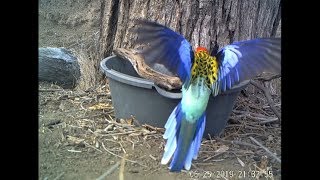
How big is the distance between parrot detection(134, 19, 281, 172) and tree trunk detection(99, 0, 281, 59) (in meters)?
0.43

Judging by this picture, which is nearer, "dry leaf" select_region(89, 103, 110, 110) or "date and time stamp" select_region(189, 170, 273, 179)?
"date and time stamp" select_region(189, 170, 273, 179)

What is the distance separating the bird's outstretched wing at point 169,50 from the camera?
2.62 metres

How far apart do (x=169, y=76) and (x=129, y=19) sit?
0.72 m

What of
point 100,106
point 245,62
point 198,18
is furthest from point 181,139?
point 198,18

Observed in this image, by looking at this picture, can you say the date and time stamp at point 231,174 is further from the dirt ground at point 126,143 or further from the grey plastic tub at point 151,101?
the grey plastic tub at point 151,101

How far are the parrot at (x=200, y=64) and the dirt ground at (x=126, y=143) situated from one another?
0.61 ft

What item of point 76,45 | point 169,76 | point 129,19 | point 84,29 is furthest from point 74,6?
point 169,76

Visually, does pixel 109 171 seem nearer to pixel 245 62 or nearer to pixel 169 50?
pixel 169 50

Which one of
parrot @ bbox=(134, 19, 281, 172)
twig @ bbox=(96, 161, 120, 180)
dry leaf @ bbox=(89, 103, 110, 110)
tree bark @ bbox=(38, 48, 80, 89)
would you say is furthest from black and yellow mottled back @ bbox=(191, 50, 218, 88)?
tree bark @ bbox=(38, 48, 80, 89)

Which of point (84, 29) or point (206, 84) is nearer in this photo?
point (206, 84)

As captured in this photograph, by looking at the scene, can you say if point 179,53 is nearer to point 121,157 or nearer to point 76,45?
point 121,157

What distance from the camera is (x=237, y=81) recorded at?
2643 millimetres

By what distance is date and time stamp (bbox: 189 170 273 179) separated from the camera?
248 centimetres

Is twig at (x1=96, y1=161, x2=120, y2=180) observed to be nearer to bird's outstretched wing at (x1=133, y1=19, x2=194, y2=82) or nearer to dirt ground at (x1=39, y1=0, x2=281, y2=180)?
dirt ground at (x1=39, y1=0, x2=281, y2=180)
